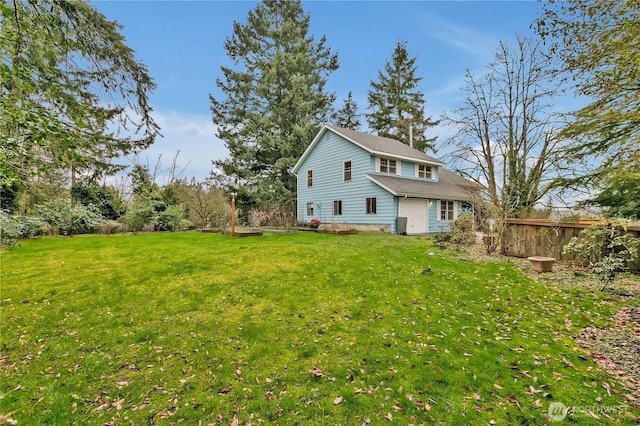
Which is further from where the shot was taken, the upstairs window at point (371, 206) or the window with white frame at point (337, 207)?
the window with white frame at point (337, 207)

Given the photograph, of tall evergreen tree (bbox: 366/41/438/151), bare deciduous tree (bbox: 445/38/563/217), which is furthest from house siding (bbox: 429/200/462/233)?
tall evergreen tree (bbox: 366/41/438/151)

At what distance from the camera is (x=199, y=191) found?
810 inches

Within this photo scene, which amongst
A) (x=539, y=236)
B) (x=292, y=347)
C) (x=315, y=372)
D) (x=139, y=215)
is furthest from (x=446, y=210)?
(x=139, y=215)

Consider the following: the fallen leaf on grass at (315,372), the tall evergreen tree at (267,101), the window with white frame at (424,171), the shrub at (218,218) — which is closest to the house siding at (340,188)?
the tall evergreen tree at (267,101)

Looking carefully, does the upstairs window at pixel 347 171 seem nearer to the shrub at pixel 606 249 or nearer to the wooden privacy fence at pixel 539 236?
the wooden privacy fence at pixel 539 236

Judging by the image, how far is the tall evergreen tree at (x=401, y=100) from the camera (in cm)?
3189

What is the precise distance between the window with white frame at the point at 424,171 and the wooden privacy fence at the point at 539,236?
11.5 meters

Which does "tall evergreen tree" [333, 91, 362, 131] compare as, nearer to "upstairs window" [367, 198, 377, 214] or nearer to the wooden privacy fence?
"upstairs window" [367, 198, 377, 214]

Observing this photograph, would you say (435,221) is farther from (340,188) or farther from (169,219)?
(169,219)

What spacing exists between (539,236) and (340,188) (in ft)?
40.6

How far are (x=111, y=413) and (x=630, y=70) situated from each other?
9.39m

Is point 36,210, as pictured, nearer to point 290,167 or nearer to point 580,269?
point 290,167

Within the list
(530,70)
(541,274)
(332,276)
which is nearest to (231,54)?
(530,70)

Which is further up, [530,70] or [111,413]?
[530,70]
